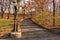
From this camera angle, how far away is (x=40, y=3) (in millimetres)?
35031

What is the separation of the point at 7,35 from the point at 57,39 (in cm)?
470

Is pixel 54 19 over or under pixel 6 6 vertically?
under

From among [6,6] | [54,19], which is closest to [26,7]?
[6,6]

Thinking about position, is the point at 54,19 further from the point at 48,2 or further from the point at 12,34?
the point at 48,2

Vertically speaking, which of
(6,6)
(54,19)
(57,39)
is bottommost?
(57,39)

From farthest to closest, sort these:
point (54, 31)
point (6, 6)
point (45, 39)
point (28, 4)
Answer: point (28, 4)
point (6, 6)
point (54, 31)
point (45, 39)

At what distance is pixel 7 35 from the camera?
1454 centimetres

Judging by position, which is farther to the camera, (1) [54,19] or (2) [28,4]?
(2) [28,4]

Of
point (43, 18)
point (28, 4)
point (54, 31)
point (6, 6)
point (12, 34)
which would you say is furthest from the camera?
point (28, 4)

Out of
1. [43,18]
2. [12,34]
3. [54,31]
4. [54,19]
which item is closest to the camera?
[12,34]

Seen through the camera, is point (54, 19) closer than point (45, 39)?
No

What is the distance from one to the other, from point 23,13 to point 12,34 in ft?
105

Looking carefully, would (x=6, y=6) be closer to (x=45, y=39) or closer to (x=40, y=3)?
(x=40, y=3)

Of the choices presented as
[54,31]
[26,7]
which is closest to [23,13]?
[26,7]
